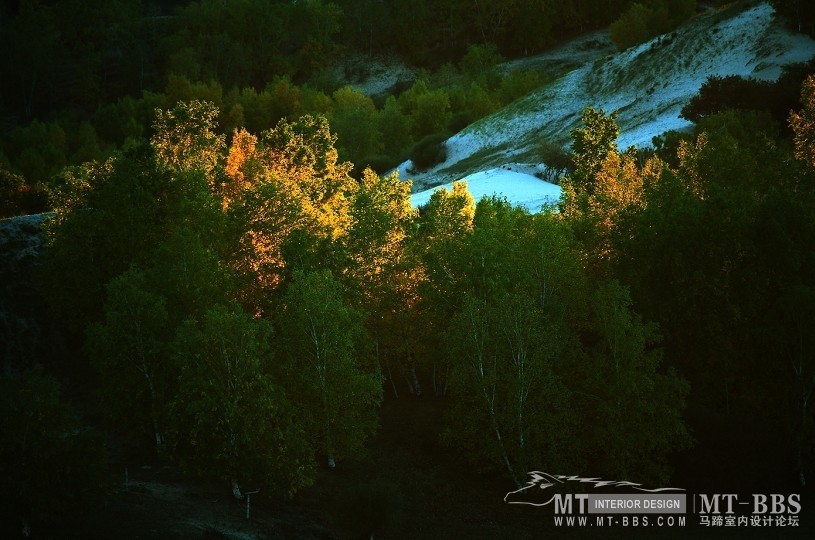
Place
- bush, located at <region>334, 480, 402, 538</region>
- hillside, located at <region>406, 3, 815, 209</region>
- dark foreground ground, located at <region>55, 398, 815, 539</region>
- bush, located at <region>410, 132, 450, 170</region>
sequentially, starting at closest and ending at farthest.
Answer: dark foreground ground, located at <region>55, 398, 815, 539</region>
bush, located at <region>334, 480, 402, 538</region>
hillside, located at <region>406, 3, 815, 209</region>
bush, located at <region>410, 132, 450, 170</region>

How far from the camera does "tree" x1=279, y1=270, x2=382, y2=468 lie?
3978 centimetres

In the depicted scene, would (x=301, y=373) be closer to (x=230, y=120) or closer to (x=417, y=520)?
(x=417, y=520)

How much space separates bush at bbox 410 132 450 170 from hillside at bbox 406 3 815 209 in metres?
1.16

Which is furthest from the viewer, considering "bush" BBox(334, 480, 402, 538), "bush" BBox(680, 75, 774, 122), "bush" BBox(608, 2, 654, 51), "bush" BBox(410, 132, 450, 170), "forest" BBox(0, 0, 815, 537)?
"bush" BBox(608, 2, 654, 51)

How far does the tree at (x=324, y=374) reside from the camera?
1566 inches

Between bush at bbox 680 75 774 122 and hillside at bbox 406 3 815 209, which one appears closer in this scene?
bush at bbox 680 75 774 122

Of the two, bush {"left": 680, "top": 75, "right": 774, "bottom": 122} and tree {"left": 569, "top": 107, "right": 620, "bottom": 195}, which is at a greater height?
bush {"left": 680, "top": 75, "right": 774, "bottom": 122}

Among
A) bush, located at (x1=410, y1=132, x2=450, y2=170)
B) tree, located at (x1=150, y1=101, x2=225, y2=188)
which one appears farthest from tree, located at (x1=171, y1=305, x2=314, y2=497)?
bush, located at (x1=410, y1=132, x2=450, y2=170)

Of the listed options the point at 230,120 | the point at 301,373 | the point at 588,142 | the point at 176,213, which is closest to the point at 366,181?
the point at 176,213

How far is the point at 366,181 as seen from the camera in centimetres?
5319

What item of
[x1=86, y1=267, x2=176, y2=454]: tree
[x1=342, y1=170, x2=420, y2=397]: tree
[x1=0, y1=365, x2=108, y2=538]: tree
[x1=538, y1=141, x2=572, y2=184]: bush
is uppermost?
[x1=538, y1=141, x2=572, y2=184]: bush

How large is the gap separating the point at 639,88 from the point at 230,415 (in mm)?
91171

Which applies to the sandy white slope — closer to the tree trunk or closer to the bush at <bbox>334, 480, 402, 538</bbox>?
the bush at <bbox>334, 480, 402, 538</bbox>

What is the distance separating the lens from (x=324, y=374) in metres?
40.2
